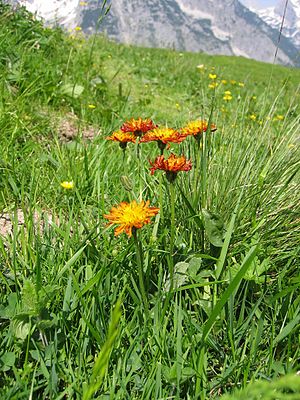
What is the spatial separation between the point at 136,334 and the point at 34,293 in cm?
31

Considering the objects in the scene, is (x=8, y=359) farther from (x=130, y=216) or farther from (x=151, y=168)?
(x=151, y=168)

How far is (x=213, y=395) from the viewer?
1080 millimetres

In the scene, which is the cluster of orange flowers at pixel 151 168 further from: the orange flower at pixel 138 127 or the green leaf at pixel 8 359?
the green leaf at pixel 8 359

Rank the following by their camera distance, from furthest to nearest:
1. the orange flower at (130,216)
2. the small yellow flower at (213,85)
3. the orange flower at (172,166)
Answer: the small yellow flower at (213,85)
the orange flower at (172,166)
the orange flower at (130,216)

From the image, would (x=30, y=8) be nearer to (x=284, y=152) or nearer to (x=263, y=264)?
(x=284, y=152)

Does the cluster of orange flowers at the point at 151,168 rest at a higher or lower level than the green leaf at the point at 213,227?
higher

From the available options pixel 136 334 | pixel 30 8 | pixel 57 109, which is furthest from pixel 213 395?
pixel 30 8

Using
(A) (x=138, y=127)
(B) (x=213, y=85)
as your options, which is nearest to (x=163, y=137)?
(A) (x=138, y=127)

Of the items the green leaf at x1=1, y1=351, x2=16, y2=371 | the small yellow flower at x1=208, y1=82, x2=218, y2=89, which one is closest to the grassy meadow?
the green leaf at x1=1, y1=351, x2=16, y2=371

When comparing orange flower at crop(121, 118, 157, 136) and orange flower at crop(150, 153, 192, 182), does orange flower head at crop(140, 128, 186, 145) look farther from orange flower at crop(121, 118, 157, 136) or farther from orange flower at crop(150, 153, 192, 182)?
orange flower at crop(150, 153, 192, 182)

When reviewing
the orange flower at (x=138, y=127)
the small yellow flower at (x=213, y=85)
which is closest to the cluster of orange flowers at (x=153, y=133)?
the orange flower at (x=138, y=127)

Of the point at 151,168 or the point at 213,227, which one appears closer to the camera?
the point at 151,168

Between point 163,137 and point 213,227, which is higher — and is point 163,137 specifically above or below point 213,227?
above

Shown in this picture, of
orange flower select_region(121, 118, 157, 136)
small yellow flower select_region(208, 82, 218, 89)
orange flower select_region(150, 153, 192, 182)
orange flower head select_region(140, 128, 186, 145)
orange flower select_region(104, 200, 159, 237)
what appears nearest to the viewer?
orange flower select_region(104, 200, 159, 237)
